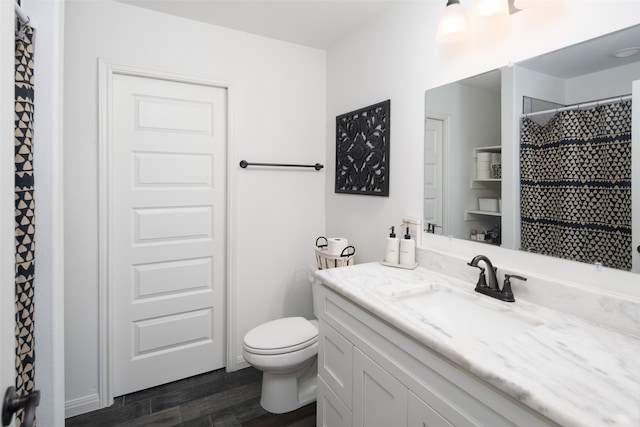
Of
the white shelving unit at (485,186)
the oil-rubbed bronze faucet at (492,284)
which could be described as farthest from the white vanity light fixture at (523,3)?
the oil-rubbed bronze faucet at (492,284)

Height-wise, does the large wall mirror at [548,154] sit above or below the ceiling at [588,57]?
below

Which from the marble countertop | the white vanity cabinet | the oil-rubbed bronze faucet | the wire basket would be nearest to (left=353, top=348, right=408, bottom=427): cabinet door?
the white vanity cabinet

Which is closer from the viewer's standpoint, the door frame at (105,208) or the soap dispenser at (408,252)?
the soap dispenser at (408,252)

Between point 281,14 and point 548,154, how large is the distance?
1710 mm

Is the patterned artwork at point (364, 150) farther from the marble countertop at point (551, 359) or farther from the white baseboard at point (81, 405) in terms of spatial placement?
the white baseboard at point (81, 405)

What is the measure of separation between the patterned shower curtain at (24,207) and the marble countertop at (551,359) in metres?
1.14

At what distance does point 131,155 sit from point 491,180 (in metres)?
2.03

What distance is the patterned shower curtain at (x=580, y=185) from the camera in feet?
3.57

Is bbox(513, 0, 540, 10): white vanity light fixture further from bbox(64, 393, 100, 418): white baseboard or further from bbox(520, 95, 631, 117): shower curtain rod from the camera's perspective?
bbox(64, 393, 100, 418): white baseboard

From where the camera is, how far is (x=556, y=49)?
122 centimetres

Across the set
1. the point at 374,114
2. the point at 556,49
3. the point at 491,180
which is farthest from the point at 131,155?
the point at 556,49

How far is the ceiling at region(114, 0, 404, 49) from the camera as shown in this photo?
197cm

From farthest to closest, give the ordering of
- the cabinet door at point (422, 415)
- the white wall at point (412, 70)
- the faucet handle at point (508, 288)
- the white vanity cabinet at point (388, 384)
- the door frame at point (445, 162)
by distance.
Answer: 1. the door frame at point (445, 162)
2. the faucet handle at point (508, 288)
3. the white wall at point (412, 70)
4. the cabinet door at point (422, 415)
5. the white vanity cabinet at point (388, 384)

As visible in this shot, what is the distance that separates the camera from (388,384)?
1136 millimetres
